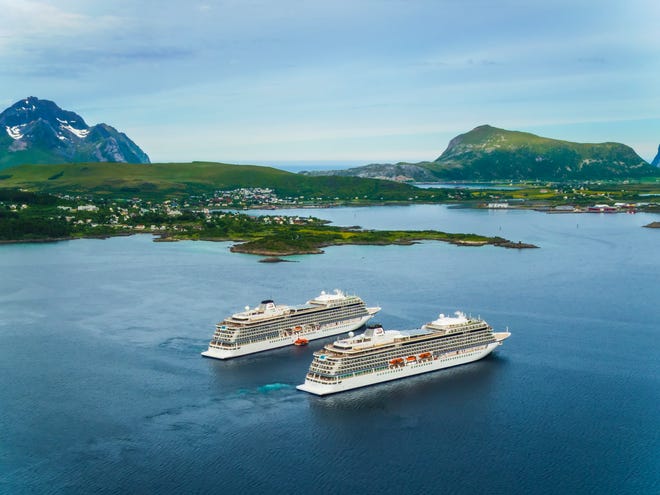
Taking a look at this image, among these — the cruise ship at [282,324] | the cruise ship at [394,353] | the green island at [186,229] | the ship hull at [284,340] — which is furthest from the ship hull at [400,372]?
the green island at [186,229]

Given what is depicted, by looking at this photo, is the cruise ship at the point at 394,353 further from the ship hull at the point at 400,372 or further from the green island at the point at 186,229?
the green island at the point at 186,229

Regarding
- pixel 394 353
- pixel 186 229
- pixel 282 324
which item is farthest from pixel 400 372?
pixel 186 229

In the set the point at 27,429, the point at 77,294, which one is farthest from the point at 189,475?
the point at 77,294

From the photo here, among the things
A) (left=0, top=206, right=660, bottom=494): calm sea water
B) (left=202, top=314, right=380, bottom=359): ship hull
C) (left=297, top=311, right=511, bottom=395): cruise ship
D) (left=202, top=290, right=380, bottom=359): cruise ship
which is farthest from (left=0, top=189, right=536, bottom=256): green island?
(left=297, top=311, right=511, bottom=395): cruise ship

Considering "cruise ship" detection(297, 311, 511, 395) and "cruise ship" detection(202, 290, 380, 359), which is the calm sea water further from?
"cruise ship" detection(202, 290, 380, 359)

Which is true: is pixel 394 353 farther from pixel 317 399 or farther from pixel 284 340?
pixel 284 340

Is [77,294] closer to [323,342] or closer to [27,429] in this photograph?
[323,342]
